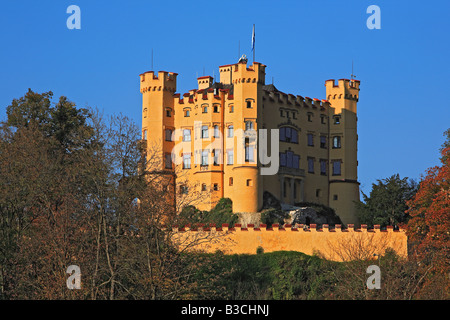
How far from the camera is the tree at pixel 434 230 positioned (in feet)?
199

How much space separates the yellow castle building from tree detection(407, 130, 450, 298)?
927 inches

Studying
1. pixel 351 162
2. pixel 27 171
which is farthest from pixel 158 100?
pixel 27 171

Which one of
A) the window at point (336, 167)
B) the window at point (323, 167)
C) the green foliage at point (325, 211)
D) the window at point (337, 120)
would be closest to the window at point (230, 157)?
the green foliage at point (325, 211)

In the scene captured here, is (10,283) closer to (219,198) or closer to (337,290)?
(337,290)

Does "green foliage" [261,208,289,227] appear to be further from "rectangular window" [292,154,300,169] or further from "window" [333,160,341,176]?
"window" [333,160,341,176]

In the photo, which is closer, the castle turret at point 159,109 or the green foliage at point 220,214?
the green foliage at point 220,214

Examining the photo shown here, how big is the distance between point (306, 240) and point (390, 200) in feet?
61.0

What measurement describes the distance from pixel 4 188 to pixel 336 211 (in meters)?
41.8

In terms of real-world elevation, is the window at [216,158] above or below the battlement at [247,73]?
below

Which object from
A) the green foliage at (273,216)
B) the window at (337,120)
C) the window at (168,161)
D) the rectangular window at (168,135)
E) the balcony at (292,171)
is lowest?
the green foliage at (273,216)

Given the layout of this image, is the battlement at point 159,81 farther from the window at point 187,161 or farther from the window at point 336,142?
the window at point 336,142

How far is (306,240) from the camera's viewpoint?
231ft

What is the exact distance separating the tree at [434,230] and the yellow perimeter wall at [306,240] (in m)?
2.56

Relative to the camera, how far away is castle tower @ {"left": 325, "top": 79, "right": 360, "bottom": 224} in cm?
9462
